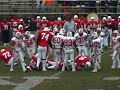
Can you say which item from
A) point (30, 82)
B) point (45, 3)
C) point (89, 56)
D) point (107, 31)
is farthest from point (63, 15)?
point (30, 82)

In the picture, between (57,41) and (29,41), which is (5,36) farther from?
(57,41)

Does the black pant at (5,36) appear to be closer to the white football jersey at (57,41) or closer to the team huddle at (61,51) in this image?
the team huddle at (61,51)

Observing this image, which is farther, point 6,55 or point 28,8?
point 28,8

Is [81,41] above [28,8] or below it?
below

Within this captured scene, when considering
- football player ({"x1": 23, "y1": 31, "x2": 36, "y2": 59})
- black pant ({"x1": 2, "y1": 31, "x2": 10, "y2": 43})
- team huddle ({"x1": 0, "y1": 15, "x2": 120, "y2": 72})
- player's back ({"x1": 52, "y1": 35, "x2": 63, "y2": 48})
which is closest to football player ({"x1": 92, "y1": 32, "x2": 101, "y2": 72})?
team huddle ({"x1": 0, "y1": 15, "x2": 120, "y2": 72})

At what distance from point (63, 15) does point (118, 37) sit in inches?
681

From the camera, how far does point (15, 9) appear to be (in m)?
36.9

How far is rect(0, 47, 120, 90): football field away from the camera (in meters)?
14.0

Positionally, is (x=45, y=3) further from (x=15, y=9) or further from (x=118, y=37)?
(x=118, y=37)

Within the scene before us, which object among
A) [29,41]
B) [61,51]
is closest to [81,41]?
[61,51]

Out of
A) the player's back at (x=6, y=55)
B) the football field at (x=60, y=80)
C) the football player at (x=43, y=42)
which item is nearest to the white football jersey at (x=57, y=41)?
the football player at (x=43, y=42)

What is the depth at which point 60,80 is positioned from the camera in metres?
15.3

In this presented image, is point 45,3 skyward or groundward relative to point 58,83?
skyward

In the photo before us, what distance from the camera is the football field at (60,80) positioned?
1404 cm
